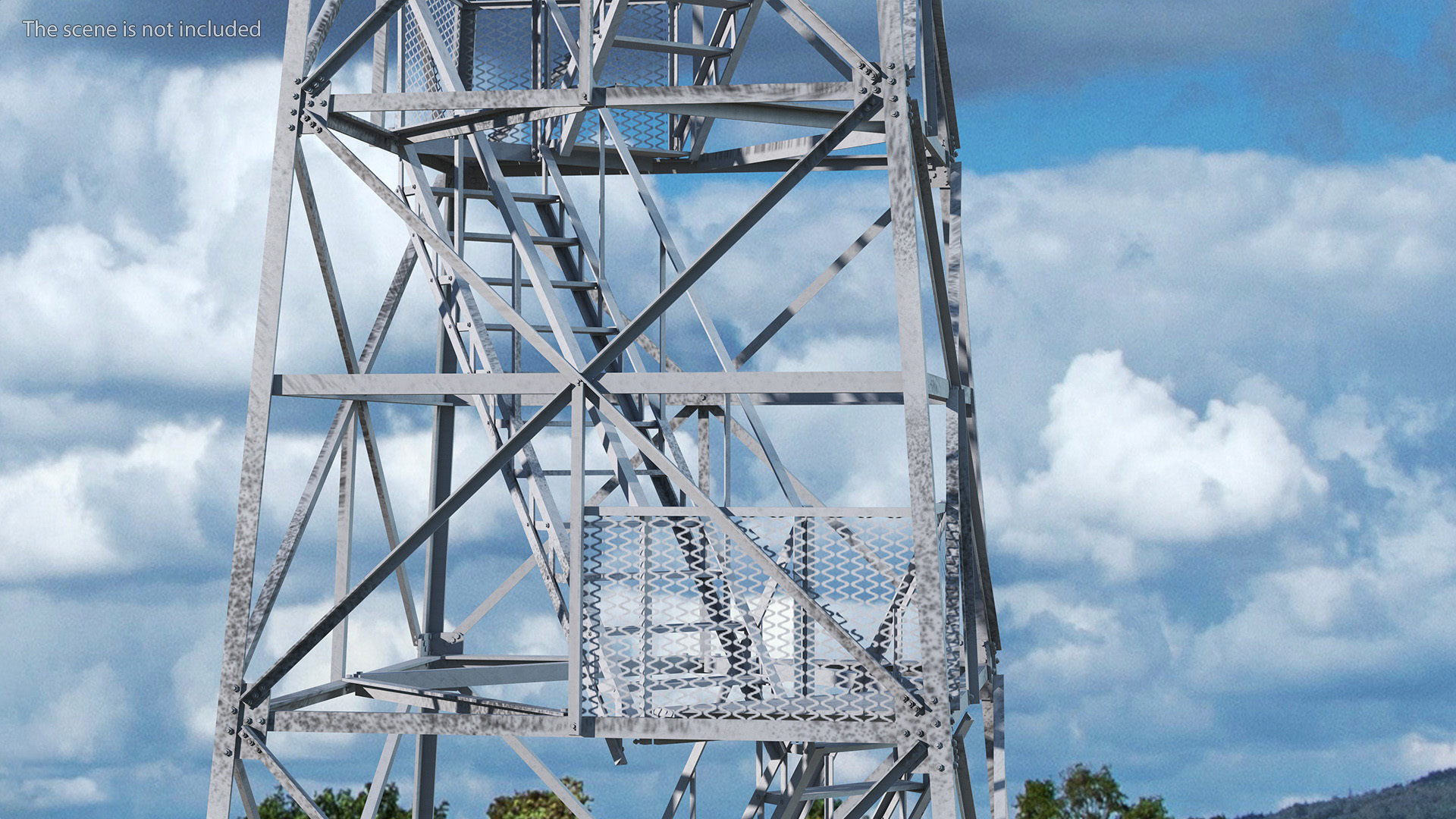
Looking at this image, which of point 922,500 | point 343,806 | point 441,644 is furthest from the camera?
point 343,806

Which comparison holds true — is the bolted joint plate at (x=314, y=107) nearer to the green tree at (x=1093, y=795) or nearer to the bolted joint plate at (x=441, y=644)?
the bolted joint plate at (x=441, y=644)

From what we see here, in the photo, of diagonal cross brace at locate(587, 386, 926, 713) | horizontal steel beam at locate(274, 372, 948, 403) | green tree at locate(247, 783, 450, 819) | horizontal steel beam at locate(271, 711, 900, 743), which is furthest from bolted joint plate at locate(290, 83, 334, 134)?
green tree at locate(247, 783, 450, 819)

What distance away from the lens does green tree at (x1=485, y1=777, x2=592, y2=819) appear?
109 feet

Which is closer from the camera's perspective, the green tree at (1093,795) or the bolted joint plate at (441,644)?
the bolted joint plate at (441,644)

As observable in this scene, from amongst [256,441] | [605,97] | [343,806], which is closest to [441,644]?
[256,441]

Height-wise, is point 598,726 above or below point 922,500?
below

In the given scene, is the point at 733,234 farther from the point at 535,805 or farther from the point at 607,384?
the point at 535,805

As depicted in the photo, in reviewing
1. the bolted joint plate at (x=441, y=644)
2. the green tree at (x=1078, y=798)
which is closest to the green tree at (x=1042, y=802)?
the green tree at (x=1078, y=798)

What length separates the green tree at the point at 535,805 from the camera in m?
33.1

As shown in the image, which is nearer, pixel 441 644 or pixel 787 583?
pixel 787 583

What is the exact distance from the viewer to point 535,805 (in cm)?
3456

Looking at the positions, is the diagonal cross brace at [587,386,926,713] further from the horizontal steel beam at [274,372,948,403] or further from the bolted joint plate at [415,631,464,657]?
the bolted joint plate at [415,631,464,657]

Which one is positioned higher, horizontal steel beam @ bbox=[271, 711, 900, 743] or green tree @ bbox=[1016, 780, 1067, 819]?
green tree @ bbox=[1016, 780, 1067, 819]

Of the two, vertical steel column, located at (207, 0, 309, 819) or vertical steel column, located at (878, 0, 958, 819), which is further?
vertical steel column, located at (207, 0, 309, 819)
